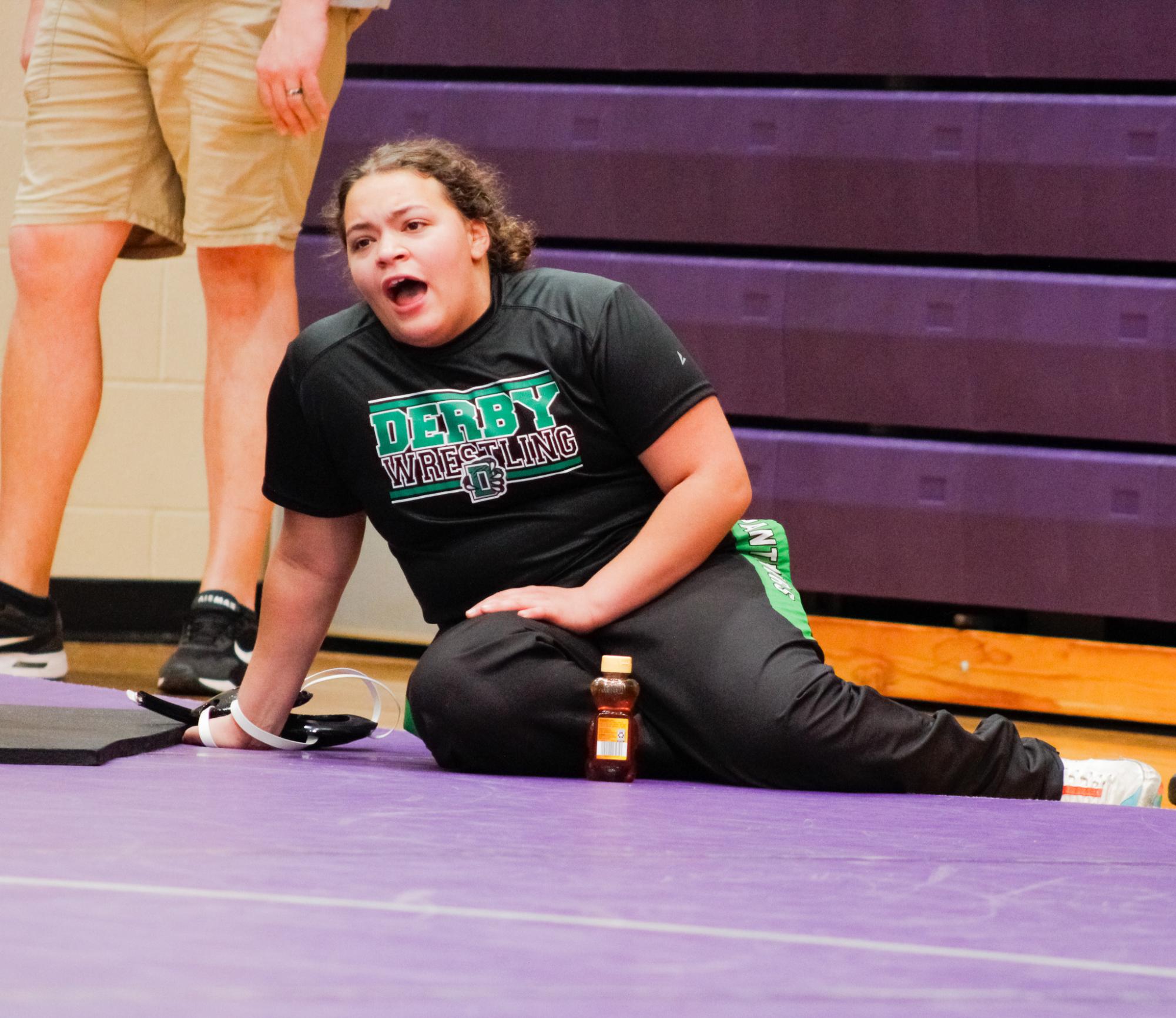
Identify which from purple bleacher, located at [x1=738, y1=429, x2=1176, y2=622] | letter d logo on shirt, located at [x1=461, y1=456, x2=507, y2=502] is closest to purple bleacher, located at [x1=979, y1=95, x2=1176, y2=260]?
purple bleacher, located at [x1=738, y1=429, x2=1176, y2=622]

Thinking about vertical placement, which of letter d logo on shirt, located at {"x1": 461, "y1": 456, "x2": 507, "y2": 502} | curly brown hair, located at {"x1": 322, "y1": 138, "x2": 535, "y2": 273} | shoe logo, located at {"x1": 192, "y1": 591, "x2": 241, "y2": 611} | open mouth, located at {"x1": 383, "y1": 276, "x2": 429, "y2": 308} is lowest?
shoe logo, located at {"x1": 192, "y1": 591, "x2": 241, "y2": 611}

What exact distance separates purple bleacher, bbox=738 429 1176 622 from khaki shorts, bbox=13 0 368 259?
0.91 m

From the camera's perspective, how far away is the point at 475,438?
165 centimetres

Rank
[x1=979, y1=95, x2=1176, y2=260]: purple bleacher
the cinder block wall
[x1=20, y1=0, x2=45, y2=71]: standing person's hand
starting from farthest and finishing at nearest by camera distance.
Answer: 1. the cinder block wall
2. [x1=979, y1=95, x2=1176, y2=260]: purple bleacher
3. [x1=20, y1=0, x2=45, y2=71]: standing person's hand

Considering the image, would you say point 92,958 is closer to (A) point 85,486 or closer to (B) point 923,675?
(B) point 923,675

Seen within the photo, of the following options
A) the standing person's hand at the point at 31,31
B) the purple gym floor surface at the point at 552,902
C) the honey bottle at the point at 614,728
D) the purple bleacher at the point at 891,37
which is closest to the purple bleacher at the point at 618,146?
the purple bleacher at the point at 891,37

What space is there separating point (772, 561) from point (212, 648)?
2.53 ft

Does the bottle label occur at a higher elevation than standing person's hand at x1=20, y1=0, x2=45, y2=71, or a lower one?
lower

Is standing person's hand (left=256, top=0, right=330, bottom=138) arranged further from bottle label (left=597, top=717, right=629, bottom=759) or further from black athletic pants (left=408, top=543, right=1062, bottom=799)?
bottle label (left=597, top=717, right=629, bottom=759)

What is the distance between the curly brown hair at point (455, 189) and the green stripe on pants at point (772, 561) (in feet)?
1.23

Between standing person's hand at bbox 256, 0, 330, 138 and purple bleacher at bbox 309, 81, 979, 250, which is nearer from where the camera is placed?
standing person's hand at bbox 256, 0, 330, 138

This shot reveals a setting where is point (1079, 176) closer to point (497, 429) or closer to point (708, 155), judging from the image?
point (708, 155)

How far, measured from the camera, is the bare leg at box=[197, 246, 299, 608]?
2223mm

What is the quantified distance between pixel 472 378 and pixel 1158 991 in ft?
3.31
